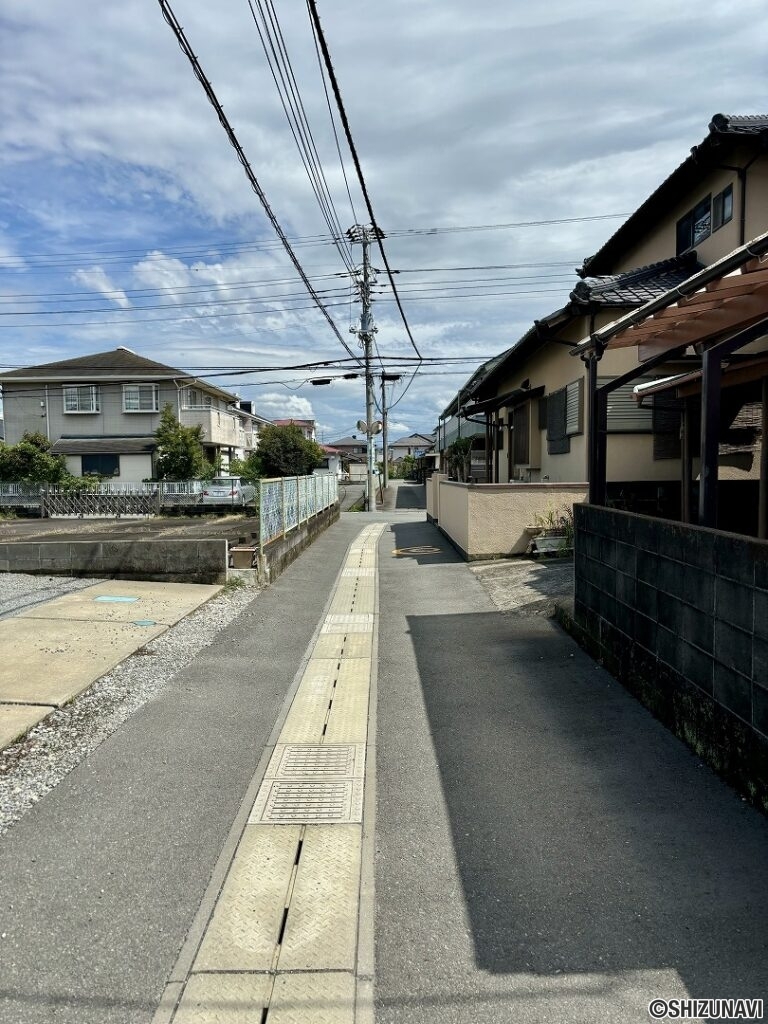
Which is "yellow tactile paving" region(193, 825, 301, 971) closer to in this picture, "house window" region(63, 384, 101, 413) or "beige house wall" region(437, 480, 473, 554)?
"beige house wall" region(437, 480, 473, 554)

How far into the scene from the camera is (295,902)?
9.39ft

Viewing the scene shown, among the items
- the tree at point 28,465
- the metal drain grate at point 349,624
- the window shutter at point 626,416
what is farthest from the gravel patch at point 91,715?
the tree at point 28,465

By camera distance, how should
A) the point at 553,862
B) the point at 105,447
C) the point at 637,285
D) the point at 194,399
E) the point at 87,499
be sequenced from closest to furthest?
the point at 553,862 → the point at 637,285 → the point at 87,499 → the point at 105,447 → the point at 194,399

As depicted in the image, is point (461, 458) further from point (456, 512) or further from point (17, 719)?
point (17, 719)

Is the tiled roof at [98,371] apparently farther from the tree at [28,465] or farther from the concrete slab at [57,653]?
the concrete slab at [57,653]

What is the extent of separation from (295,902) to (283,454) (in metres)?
39.5

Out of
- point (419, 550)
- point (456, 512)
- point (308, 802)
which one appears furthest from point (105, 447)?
point (308, 802)

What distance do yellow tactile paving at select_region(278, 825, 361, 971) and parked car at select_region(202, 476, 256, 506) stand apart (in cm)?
2574

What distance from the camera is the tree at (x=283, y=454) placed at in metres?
41.1

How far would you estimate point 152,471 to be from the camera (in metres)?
33.2

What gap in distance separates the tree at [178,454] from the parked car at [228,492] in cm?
Result: 143

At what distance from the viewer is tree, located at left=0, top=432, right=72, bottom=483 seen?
1140 inches

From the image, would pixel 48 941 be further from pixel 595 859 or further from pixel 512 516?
pixel 512 516

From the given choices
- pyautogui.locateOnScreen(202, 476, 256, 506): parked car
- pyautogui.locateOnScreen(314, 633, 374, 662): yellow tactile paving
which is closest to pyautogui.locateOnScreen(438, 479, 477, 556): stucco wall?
pyautogui.locateOnScreen(314, 633, 374, 662): yellow tactile paving
